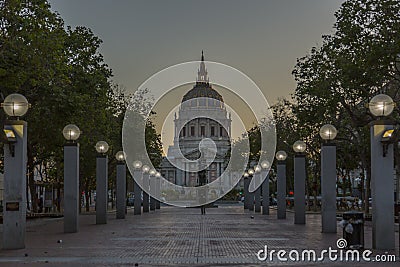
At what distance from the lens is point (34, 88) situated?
98.6 feet

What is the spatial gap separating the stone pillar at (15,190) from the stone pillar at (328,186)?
11.7 meters

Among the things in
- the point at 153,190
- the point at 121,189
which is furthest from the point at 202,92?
the point at 121,189

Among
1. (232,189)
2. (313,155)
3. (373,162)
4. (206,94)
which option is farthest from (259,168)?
(206,94)

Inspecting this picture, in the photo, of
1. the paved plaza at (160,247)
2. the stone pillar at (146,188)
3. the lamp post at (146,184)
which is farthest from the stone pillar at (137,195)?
the paved plaza at (160,247)

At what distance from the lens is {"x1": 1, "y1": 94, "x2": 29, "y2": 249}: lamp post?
20.4m

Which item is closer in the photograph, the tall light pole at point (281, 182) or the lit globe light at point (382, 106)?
the lit globe light at point (382, 106)

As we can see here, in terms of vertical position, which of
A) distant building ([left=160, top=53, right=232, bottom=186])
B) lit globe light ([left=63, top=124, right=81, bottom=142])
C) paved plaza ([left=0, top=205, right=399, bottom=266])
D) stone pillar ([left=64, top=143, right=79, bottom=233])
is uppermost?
distant building ([left=160, top=53, right=232, bottom=186])

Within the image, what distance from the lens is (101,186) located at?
3556cm

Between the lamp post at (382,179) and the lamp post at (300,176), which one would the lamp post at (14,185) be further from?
the lamp post at (300,176)

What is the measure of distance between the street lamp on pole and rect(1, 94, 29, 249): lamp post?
1374 cm

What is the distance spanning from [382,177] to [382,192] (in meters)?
0.40

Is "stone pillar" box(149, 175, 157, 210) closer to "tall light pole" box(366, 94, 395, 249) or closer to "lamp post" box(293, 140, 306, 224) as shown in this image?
"lamp post" box(293, 140, 306, 224)

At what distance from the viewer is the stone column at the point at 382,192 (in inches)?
760

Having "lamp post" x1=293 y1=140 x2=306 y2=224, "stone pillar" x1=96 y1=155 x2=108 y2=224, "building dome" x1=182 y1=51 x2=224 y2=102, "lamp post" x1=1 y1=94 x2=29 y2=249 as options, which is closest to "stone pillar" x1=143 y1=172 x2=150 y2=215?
"stone pillar" x1=96 y1=155 x2=108 y2=224
